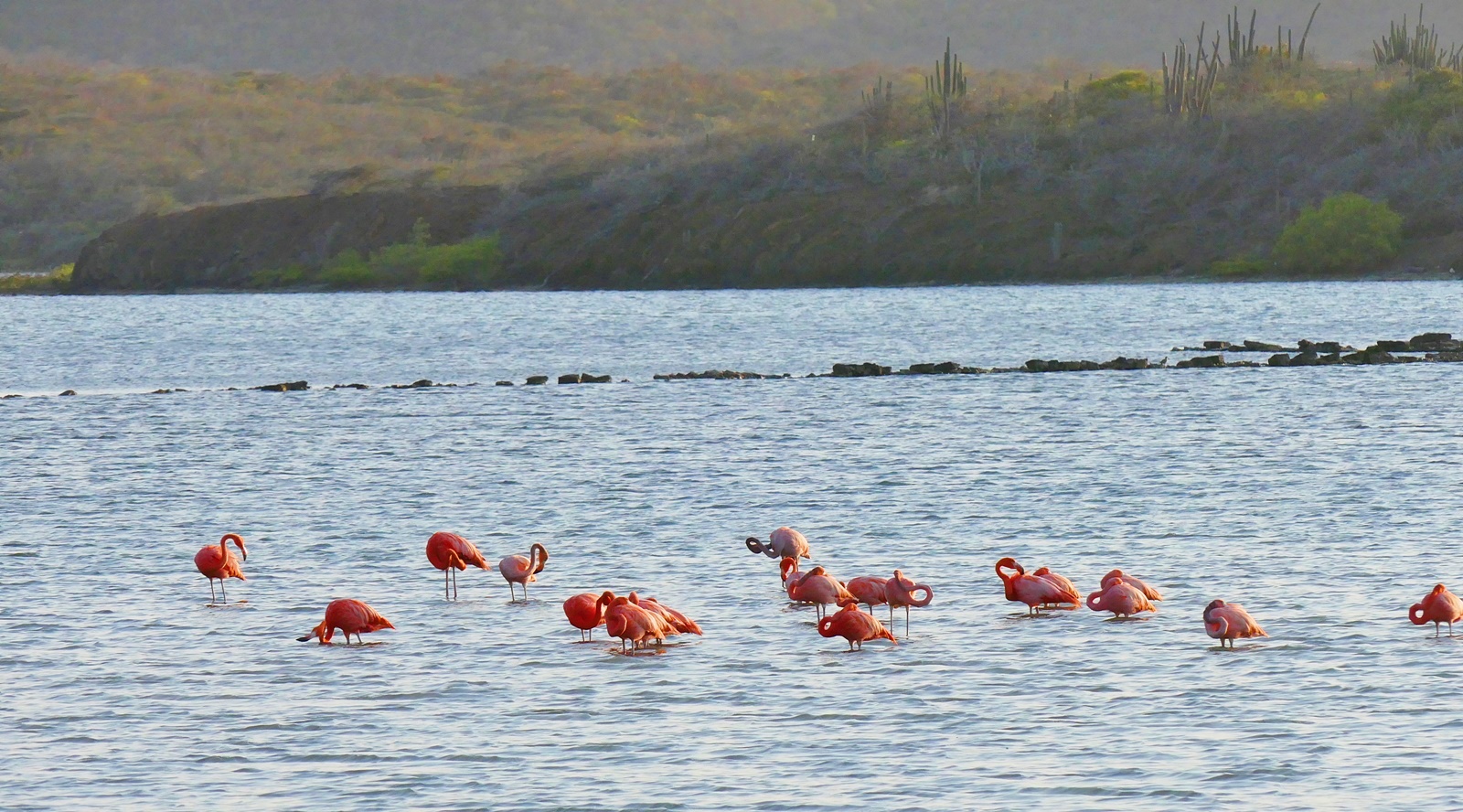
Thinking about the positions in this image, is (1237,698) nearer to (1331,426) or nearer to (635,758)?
(635,758)

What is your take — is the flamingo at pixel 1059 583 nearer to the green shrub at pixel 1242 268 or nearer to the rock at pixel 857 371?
the rock at pixel 857 371

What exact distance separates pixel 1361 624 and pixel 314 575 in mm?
11994

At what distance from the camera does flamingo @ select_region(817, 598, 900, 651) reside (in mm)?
18438

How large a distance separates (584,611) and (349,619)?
7.28 ft

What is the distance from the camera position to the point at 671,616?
19.0 meters

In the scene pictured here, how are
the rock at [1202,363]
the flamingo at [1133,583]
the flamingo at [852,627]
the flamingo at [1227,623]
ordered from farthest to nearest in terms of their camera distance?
the rock at [1202,363] < the flamingo at [1133,583] < the flamingo at [852,627] < the flamingo at [1227,623]

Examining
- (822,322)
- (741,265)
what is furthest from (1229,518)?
(741,265)

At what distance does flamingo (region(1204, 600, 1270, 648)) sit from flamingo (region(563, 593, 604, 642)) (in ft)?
18.1

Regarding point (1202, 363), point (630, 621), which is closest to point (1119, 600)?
point (630, 621)

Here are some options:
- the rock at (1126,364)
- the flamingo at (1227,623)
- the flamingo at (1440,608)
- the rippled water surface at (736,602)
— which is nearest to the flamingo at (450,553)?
the rippled water surface at (736,602)

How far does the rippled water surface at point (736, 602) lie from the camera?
571 inches

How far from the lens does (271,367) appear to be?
268ft

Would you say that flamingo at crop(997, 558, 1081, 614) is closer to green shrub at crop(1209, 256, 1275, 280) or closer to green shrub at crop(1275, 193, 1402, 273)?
green shrub at crop(1275, 193, 1402, 273)

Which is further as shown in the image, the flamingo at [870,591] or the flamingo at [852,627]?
the flamingo at [870,591]
